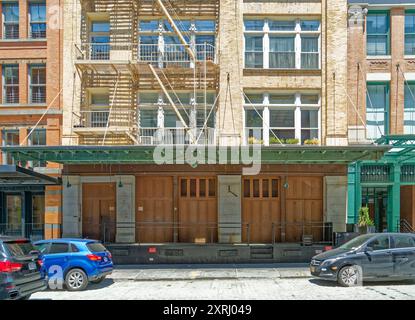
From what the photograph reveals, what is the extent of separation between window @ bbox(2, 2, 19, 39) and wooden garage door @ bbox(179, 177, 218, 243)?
12.0 meters

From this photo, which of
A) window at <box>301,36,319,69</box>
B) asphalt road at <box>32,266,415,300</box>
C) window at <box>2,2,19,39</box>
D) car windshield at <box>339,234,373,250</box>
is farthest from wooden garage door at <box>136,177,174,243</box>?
window at <box>2,2,19,39</box>

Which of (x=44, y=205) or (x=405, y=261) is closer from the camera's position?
(x=405, y=261)

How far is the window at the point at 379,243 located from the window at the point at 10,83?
729 inches

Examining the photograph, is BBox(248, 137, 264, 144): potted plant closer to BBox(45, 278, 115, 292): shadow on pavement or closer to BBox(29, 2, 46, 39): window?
BBox(45, 278, 115, 292): shadow on pavement

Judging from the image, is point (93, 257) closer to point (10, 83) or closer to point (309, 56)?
point (10, 83)

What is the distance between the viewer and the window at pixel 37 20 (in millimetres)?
21078

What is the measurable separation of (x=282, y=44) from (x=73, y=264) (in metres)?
14.9

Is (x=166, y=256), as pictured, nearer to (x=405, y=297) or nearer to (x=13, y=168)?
(x=13, y=168)

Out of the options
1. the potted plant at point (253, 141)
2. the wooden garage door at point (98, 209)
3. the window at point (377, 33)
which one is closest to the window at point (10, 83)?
the wooden garage door at point (98, 209)

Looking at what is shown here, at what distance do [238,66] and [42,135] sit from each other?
11002 mm

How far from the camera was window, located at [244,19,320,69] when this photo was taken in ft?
67.5

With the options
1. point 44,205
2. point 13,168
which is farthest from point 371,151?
point 44,205

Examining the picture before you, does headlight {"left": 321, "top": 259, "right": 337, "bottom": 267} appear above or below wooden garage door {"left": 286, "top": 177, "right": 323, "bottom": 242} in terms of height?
below

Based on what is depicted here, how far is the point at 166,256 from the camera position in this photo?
17.8 m
